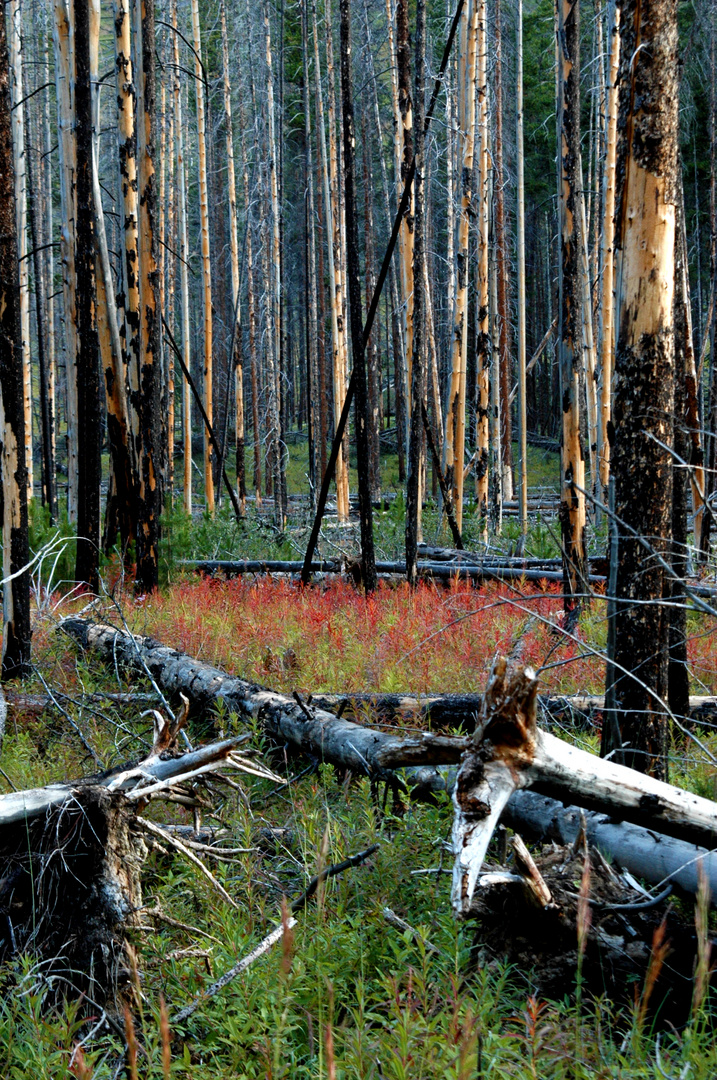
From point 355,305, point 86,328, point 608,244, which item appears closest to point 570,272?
point 355,305

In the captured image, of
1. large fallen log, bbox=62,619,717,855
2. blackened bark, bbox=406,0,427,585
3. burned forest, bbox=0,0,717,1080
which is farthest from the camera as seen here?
blackened bark, bbox=406,0,427,585

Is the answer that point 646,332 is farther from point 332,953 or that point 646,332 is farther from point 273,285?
point 273,285

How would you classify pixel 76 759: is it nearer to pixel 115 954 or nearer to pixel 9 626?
pixel 9 626

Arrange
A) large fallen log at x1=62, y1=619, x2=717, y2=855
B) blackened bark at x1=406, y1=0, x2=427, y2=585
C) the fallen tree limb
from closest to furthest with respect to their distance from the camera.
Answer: large fallen log at x1=62, y1=619, x2=717, y2=855 < the fallen tree limb < blackened bark at x1=406, y1=0, x2=427, y2=585

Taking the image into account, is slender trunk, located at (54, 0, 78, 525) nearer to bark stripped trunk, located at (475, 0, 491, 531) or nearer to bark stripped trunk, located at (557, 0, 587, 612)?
bark stripped trunk, located at (557, 0, 587, 612)

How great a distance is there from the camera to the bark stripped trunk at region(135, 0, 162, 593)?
878 centimetres

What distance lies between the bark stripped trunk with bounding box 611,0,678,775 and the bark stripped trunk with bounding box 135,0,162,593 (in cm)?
641

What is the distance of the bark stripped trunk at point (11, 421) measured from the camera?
5398mm

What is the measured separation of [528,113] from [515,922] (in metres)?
32.5

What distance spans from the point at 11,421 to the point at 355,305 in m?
3.92

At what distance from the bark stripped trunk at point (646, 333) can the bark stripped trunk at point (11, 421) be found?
3.91 metres

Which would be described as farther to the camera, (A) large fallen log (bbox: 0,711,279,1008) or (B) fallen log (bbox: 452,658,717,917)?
(A) large fallen log (bbox: 0,711,279,1008)

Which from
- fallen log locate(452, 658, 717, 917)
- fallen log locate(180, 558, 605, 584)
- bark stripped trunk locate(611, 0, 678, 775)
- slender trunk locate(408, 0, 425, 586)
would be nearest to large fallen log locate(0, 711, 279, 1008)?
fallen log locate(452, 658, 717, 917)

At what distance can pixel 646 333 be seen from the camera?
3.45 meters
